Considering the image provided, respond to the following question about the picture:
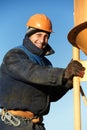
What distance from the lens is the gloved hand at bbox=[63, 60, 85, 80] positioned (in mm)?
6188

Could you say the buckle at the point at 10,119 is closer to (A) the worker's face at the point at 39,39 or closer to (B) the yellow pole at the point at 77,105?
(B) the yellow pole at the point at 77,105

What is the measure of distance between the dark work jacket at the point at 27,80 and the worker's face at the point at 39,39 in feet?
0.21

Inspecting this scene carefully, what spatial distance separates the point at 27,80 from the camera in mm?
6477

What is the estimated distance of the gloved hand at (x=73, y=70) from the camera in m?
6.19

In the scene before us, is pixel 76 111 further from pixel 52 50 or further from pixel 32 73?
pixel 52 50

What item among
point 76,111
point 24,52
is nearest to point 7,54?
point 24,52

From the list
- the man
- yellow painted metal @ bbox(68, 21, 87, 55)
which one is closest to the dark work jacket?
the man

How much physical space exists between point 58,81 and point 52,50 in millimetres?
1061

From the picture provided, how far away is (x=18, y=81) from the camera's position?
6.72 metres

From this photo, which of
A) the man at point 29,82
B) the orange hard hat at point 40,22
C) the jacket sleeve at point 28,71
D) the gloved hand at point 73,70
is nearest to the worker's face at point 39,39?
the man at point 29,82

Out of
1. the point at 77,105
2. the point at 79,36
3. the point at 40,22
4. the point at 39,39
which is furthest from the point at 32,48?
the point at 77,105

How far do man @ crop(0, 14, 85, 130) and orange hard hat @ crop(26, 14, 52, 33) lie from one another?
0.15 ft

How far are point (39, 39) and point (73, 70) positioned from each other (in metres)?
0.97

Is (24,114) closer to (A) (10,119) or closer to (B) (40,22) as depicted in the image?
(A) (10,119)
